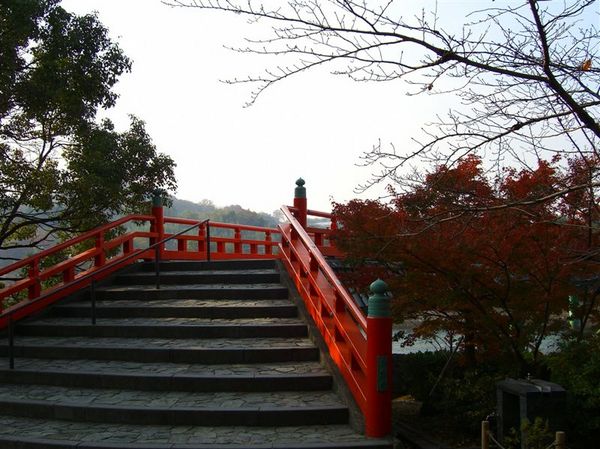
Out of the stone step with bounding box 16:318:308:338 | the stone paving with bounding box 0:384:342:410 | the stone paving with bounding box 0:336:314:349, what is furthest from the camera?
the stone step with bounding box 16:318:308:338

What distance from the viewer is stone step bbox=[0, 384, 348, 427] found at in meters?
5.97

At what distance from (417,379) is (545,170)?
4.01m

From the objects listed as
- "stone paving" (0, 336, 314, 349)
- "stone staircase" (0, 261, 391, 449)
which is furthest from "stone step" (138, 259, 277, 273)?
"stone paving" (0, 336, 314, 349)

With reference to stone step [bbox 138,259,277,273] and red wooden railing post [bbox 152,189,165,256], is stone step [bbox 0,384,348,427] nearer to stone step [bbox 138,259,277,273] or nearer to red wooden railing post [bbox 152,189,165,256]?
stone step [bbox 138,259,277,273]

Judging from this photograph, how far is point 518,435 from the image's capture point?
18.8 ft

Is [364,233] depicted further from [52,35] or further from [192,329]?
[52,35]

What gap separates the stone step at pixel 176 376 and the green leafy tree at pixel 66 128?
6083 mm

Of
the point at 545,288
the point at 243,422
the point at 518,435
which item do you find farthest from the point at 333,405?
the point at 545,288

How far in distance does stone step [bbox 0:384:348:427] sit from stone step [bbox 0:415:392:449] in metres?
0.08

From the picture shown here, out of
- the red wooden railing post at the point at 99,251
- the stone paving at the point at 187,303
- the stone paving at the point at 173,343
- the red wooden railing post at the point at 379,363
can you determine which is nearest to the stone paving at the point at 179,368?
the stone paving at the point at 173,343

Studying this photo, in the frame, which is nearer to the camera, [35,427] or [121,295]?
[35,427]

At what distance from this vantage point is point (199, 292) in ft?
31.7

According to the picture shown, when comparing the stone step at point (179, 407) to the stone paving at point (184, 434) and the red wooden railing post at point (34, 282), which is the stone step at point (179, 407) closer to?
the stone paving at point (184, 434)

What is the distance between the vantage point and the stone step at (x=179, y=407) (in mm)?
5969
